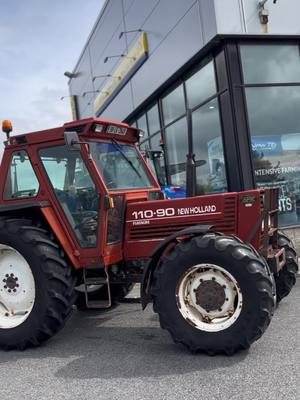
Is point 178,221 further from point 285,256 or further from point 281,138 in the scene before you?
point 281,138

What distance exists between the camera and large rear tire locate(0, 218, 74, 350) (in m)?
4.65

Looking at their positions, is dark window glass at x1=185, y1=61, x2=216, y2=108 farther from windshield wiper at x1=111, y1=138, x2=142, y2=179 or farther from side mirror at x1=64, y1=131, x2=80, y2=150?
side mirror at x1=64, y1=131, x2=80, y2=150

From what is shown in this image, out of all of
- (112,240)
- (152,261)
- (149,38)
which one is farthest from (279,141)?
(152,261)

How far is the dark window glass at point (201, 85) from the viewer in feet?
33.9

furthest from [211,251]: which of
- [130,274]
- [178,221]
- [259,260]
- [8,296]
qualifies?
[8,296]

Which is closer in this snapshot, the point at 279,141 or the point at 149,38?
the point at 279,141

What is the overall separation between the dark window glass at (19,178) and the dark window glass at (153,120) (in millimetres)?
8780

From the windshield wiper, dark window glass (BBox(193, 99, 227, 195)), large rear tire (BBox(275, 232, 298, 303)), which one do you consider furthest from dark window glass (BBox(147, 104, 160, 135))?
large rear tire (BBox(275, 232, 298, 303))

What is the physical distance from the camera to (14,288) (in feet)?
16.4

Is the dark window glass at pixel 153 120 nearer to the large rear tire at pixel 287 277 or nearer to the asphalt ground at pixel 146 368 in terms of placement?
the large rear tire at pixel 287 277

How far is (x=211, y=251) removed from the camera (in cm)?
416

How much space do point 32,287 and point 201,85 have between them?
7.36 metres

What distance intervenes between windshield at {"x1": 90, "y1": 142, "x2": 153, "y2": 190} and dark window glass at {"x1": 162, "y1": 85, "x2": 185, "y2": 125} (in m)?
6.56

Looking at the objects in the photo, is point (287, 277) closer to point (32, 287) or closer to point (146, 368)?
point (146, 368)
